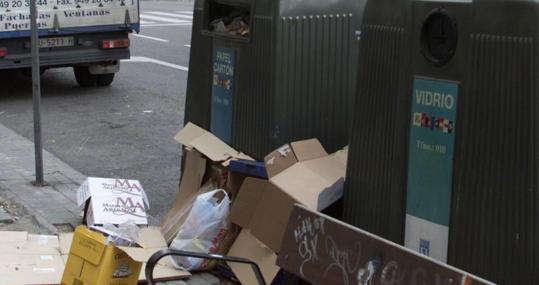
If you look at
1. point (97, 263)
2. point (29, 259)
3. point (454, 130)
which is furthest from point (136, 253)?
point (454, 130)

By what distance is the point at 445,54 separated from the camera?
131 inches

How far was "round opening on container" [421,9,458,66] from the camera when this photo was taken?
3.30 m

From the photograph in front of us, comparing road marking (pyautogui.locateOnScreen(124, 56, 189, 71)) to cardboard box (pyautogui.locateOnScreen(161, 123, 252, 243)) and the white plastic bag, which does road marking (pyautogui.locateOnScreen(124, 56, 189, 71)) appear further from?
the white plastic bag

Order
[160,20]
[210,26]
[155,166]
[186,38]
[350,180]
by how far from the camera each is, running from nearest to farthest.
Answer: [350,180] → [210,26] → [155,166] → [186,38] → [160,20]

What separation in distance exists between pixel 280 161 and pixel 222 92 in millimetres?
1171

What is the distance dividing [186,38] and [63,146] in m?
9.83

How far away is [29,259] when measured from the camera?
5.16 meters

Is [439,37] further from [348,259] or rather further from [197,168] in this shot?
[197,168]

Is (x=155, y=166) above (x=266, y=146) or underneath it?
underneath

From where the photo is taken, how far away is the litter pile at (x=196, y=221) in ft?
14.5

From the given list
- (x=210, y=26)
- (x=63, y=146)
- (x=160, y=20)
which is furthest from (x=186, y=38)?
(x=210, y=26)

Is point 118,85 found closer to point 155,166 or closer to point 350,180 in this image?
point 155,166

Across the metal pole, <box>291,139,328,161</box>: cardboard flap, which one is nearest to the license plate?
the metal pole

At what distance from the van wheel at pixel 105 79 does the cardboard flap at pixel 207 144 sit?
21.9 feet
